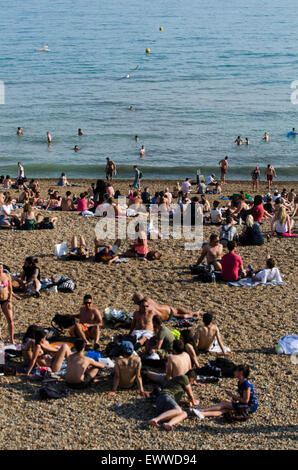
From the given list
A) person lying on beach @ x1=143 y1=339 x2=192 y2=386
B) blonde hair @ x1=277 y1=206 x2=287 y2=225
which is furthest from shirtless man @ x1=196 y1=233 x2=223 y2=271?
person lying on beach @ x1=143 y1=339 x2=192 y2=386

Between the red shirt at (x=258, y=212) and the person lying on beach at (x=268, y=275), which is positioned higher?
the red shirt at (x=258, y=212)

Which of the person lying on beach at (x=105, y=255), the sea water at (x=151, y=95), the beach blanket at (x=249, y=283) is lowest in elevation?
the beach blanket at (x=249, y=283)

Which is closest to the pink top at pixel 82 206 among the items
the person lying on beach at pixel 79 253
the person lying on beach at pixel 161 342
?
the person lying on beach at pixel 79 253

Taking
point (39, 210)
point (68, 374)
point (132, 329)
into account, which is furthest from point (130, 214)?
point (68, 374)

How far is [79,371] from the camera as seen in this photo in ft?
24.9

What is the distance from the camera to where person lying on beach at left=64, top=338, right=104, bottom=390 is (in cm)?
758

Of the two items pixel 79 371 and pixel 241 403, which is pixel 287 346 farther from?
pixel 79 371

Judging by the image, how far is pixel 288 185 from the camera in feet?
87.5

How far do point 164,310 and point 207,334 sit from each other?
1231 mm

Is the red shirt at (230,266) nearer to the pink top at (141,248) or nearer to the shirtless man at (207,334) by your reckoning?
the pink top at (141,248)

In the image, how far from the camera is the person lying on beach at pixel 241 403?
7.06m

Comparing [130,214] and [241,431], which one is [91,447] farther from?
[130,214]

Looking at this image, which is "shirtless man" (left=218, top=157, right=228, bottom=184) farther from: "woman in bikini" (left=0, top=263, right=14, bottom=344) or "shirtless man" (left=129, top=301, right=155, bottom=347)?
"woman in bikini" (left=0, top=263, right=14, bottom=344)

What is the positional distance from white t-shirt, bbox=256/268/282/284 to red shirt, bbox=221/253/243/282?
1.53 feet
